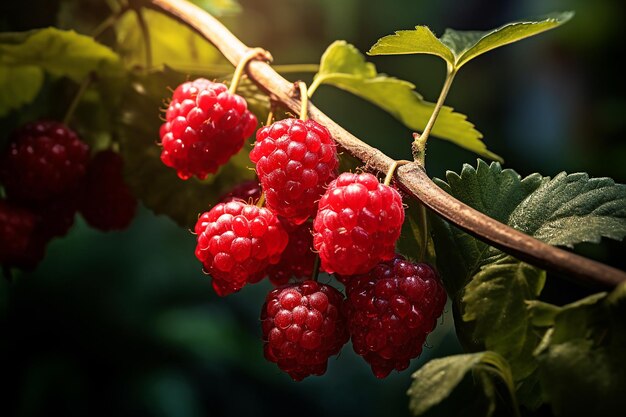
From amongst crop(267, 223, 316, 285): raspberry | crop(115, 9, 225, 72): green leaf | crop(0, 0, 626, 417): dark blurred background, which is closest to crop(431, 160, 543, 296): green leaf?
crop(267, 223, 316, 285): raspberry

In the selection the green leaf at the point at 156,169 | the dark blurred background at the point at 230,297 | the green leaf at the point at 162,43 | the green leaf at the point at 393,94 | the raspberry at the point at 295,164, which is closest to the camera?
the raspberry at the point at 295,164

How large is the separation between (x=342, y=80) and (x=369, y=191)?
211mm

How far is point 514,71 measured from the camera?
2199 mm

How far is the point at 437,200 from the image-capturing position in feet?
1.60

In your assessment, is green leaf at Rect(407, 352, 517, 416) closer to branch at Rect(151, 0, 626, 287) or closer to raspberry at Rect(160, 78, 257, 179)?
branch at Rect(151, 0, 626, 287)

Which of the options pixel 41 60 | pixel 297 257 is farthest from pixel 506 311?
pixel 41 60

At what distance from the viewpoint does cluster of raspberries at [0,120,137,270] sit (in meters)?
0.76

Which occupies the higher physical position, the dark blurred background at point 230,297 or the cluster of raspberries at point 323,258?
the cluster of raspberries at point 323,258

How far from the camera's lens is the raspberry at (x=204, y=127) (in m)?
0.62

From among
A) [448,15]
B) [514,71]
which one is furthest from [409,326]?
[514,71]

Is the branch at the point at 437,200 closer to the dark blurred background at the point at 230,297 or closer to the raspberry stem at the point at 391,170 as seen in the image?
the raspberry stem at the point at 391,170

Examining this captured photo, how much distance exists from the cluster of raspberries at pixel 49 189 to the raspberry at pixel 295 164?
0.31 metres

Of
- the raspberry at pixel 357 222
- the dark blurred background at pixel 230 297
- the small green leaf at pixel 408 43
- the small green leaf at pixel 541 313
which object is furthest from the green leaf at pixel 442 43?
the dark blurred background at pixel 230 297

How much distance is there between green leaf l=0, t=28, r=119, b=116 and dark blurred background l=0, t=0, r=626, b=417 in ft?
2.29
